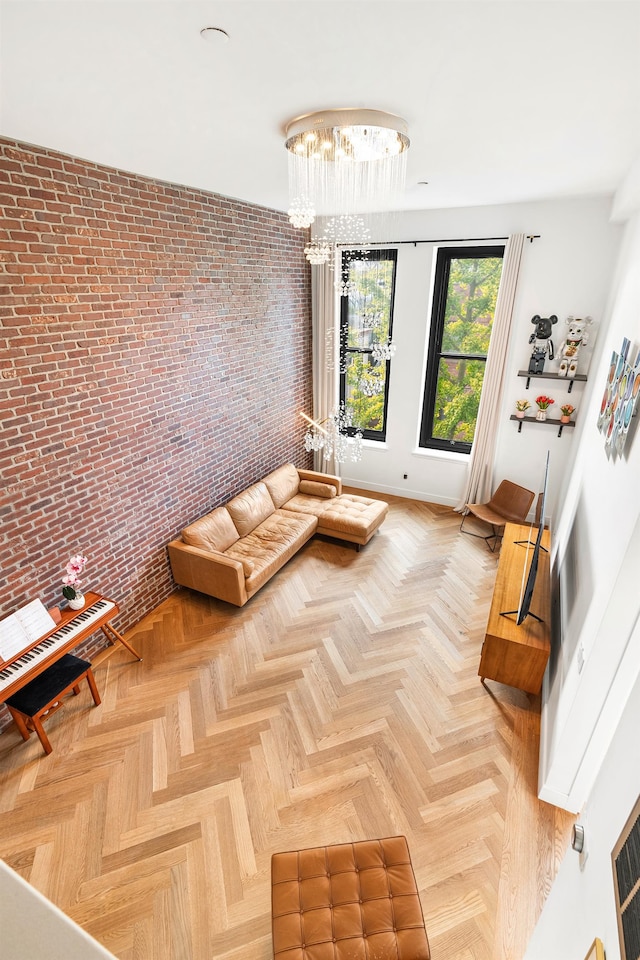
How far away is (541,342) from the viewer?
459cm

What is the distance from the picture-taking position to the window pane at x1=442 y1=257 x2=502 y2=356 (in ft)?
15.9

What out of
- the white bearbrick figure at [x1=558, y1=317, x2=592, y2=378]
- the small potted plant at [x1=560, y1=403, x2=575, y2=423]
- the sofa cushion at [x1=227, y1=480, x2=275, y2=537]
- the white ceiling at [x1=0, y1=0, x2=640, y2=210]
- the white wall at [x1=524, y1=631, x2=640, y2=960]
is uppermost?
the white ceiling at [x1=0, y1=0, x2=640, y2=210]

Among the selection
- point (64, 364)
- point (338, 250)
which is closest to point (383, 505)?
point (338, 250)

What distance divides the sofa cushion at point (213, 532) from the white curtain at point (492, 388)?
112 inches

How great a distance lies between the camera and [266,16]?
4.55ft

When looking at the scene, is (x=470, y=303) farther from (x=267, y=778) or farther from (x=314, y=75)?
(x=267, y=778)

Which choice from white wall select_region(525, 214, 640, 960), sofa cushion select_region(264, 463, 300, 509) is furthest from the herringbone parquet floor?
sofa cushion select_region(264, 463, 300, 509)

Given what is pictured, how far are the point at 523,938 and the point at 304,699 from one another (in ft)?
5.21

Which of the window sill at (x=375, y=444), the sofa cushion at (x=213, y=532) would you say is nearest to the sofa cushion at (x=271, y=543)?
the sofa cushion at (x=213, y=532)

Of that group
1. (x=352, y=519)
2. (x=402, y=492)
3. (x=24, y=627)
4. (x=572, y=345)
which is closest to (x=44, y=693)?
(x=24, y=627)

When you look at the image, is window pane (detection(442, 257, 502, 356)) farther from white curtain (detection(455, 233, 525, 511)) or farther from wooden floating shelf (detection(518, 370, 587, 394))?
wooden floating shelf (detection(518, 370, 587, 394))

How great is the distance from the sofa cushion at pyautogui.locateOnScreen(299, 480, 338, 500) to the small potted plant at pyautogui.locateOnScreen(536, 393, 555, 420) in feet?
7.78

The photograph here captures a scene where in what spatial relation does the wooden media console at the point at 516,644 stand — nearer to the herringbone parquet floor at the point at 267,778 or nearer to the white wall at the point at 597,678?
the white wall at the point at 597,678

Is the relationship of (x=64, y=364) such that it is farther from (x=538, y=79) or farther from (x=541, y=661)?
(x=541, y=661)
